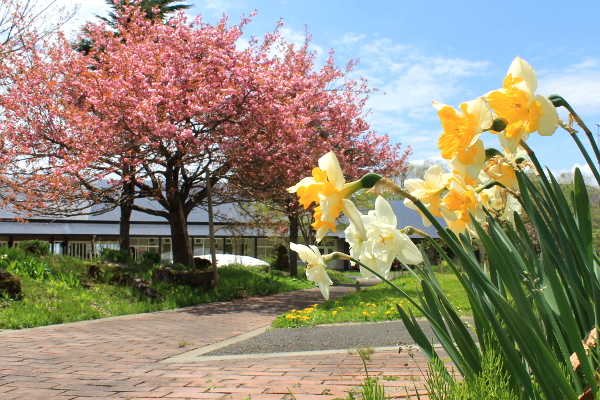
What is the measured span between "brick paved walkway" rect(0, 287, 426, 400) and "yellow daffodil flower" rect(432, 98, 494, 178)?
1.80 metres

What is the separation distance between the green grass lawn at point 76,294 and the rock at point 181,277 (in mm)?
248

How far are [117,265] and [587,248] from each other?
13100mm

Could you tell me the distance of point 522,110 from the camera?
1.19 meters

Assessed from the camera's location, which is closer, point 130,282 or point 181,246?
point 130,282

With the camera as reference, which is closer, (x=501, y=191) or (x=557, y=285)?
(x=557, y=285)

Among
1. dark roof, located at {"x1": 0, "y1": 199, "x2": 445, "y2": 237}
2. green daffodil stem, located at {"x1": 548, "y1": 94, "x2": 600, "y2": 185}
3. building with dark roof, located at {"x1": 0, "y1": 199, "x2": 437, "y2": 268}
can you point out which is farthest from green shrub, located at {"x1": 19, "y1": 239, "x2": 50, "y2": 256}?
green daffodil stem, located at {"x1": 548, "y1": 94, "x2": 600, "y2": 185}

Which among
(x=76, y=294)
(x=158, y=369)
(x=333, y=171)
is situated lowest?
(x=158, y=369)

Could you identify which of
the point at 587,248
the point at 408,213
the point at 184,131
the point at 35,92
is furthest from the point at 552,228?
the point at 408,213

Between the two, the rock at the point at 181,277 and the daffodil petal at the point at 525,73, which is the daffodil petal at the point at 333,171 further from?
the rock at the point at 181,277

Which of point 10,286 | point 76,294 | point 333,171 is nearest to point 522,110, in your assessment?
point 333,171

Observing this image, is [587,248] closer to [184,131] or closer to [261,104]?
[184,131]

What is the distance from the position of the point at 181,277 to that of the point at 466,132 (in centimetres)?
1139

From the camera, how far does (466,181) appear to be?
1381 millimetres

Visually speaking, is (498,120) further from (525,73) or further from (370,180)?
(370,180)
